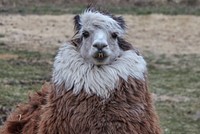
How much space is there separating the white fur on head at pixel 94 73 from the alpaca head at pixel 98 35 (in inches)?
2.1

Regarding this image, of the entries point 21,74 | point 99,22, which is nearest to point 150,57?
point 21,74

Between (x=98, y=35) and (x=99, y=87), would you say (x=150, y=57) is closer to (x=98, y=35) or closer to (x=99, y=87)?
A: (x=98, y=35)

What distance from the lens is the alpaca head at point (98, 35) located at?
5.54 m

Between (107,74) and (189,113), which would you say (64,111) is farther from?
(189,113)

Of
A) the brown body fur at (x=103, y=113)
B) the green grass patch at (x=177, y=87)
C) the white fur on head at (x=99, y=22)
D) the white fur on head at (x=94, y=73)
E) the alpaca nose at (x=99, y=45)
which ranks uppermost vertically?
the green grass patch at (x=177, y=87)

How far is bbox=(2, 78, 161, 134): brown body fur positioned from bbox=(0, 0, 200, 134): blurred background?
69 centimetres

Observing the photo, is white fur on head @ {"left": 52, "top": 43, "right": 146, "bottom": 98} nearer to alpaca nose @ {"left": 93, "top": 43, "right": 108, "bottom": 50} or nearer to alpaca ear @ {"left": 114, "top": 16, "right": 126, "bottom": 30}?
alpaca nose @ {"left": 93, "top": 43, "right": 108, "bottom": 50}

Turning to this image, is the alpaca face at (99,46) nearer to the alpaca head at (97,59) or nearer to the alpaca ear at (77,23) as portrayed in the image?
the alpaca head at (97,59)

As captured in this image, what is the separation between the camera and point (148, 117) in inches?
227

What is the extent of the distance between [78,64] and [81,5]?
27841 millimetres

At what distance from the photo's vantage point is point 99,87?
5.57m

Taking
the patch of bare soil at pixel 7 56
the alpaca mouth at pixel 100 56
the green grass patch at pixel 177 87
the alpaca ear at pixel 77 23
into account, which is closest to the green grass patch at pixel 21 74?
the patch of bare soil at pixel 7 56

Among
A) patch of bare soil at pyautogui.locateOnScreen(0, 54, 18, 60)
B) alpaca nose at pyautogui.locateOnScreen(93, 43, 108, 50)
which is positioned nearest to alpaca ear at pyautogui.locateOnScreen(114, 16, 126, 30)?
alpaca nose at pyautogui.locateOnScreen(93, 43, 108, 50)

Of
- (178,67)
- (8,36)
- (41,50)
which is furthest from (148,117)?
(8,36)
